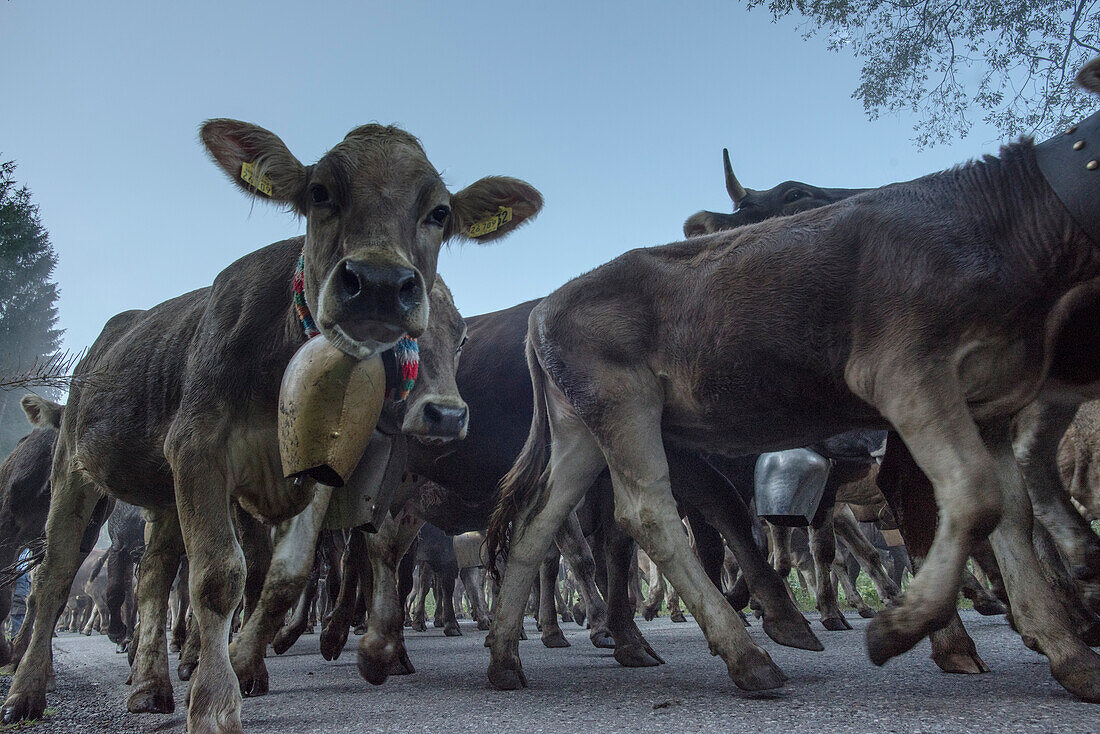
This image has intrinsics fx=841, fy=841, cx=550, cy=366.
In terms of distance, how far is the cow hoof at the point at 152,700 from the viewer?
371 centimetres

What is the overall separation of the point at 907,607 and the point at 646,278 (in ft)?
6.33

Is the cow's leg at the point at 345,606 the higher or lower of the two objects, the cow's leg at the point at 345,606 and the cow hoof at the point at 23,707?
the higher

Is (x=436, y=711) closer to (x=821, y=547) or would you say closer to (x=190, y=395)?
(x=190, y=395)

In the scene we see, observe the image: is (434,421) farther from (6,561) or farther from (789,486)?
(6,561)

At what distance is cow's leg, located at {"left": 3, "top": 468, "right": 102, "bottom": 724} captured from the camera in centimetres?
372

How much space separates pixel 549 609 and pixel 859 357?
207 inches

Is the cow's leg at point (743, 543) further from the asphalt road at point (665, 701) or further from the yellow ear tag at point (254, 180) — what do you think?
the yellow ear tag at point (254, 180)

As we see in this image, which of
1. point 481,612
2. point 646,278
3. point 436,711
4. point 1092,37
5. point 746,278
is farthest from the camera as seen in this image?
point 481,612

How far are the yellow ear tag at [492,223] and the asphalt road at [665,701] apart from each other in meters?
2.18

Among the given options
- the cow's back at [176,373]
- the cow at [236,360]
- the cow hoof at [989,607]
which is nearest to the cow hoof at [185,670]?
the cow at [236,360]

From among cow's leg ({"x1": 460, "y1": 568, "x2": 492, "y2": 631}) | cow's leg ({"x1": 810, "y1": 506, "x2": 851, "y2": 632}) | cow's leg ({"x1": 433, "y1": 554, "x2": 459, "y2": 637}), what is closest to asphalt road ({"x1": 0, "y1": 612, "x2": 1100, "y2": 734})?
cow's leg ({"x1": 810, "y1": 506, "x2": 851, "y2": 632})

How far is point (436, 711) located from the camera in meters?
3.23

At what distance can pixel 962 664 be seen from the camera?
3354mm

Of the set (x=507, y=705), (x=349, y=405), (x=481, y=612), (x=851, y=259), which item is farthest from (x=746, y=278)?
(x=481, y=612)
